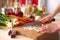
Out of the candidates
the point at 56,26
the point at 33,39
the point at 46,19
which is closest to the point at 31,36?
the point at 33,39

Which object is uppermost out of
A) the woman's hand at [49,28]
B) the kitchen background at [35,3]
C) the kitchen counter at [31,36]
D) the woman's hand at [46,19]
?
the kitchen background at [35,3]

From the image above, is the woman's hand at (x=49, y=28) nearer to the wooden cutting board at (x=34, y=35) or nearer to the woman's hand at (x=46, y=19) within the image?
the wooden cutting board at (x=34, y=35)

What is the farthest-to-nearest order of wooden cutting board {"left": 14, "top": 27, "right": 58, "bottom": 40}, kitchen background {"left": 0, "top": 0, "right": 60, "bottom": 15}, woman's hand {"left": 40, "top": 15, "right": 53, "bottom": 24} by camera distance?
kitchen background {"left": 0, "top": 0, "right": 60, "bottom": 15} → woman's hand {"left": 40, "top": 15, "right": 53, "bottom": 24} → wooden cutting board {"left": 14, "top": 27, "right": 58, "bottom": 40}

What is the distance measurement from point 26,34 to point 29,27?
8 cm

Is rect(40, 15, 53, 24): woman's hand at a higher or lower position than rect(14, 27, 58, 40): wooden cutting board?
higher

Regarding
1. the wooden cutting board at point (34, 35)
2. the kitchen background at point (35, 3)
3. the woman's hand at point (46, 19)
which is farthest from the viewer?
the kitchen background at point (35, 3)

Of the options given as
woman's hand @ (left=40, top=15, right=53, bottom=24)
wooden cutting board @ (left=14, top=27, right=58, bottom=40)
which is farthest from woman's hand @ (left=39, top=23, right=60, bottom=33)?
woman's hand @ (left=40, top=15, right=53, bottom=24)

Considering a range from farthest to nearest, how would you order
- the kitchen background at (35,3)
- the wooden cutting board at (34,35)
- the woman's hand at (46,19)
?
the kitchen background at (35,3) < the woman's hand at (46,19) < the wooden cutting board at (34,35)

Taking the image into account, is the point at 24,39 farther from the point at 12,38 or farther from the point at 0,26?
the point at 0,26

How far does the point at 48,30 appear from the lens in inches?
32.2

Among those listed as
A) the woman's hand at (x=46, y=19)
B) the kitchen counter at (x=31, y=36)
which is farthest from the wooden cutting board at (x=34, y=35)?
the woman's hand at (x=46, y=19)

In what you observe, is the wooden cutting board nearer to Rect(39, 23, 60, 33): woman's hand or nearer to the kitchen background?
Rect(39, 23, 60, 33): woman's hand

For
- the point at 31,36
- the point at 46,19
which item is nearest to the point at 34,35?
the point at 31,36

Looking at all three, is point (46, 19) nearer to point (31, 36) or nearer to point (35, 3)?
point (31, 36)
